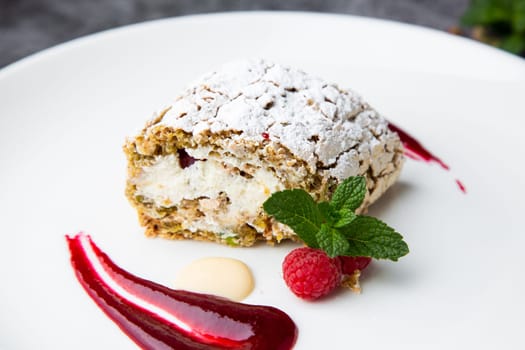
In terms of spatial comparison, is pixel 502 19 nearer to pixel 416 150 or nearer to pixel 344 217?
pixel 416 150

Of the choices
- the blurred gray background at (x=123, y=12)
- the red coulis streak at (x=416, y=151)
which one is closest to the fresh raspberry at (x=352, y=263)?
the red coulis streak at (x=416, y=151)

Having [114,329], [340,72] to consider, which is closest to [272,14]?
[340,72]

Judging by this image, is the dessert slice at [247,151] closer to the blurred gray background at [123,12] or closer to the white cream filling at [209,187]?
the white cream filling at [209,187]

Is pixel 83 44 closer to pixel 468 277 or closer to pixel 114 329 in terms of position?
pixel 114 329

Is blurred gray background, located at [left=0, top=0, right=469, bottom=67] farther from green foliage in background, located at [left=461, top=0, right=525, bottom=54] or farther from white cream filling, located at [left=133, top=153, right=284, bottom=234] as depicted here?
white cream filling, located at [left=133, top=153, right=284, bottom=234]

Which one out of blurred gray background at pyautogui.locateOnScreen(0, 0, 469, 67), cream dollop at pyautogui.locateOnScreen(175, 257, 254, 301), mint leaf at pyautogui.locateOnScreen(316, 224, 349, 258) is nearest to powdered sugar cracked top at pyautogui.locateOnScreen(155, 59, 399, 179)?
mint leaf at pyautogui.locateOnScreen(316, 224, 349, 258)

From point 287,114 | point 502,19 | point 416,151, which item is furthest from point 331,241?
point 502,19

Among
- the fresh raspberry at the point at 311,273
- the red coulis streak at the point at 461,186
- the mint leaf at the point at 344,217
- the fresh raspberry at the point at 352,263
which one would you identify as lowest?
the red coulis streak at the point at 461,186
